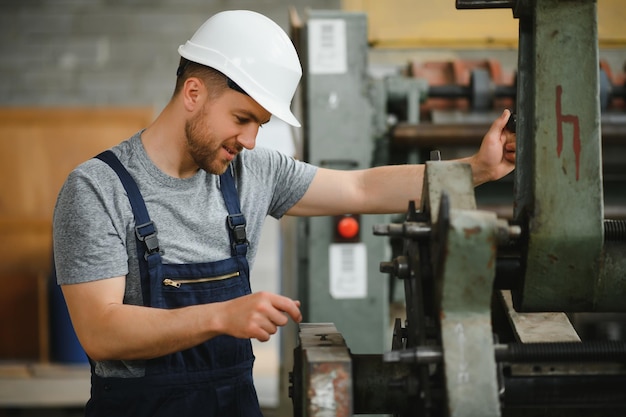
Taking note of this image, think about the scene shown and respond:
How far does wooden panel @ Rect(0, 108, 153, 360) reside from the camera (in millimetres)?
4781

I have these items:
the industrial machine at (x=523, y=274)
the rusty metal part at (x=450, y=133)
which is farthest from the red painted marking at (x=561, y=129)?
the rusty metal part at (x=450, y=133)

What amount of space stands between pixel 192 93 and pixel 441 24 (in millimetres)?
1358

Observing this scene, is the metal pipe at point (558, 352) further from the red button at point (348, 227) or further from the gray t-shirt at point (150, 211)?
the red button at point (348, 227)

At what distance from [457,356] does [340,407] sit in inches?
7.5

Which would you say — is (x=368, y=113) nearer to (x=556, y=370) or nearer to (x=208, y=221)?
(x=208, y=221)

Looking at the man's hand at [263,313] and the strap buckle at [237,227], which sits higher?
the strap buckle at [237,227]

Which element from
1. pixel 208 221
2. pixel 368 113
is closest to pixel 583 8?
pixel 208 221

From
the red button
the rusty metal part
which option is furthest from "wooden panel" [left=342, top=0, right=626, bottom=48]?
the red button

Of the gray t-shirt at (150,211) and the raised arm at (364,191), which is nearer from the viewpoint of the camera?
the gray t-shirt at (150,211)

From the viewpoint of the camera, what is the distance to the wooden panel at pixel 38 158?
4781mm

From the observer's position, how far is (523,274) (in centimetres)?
126

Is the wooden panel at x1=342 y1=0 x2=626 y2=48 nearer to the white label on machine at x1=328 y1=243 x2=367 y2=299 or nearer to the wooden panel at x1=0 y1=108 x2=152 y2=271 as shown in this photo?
the white label on machine at x1=328 y1=243 x2=367 y2=299

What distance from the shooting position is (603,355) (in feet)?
3.93

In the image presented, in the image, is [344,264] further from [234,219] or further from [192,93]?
[192,93]
